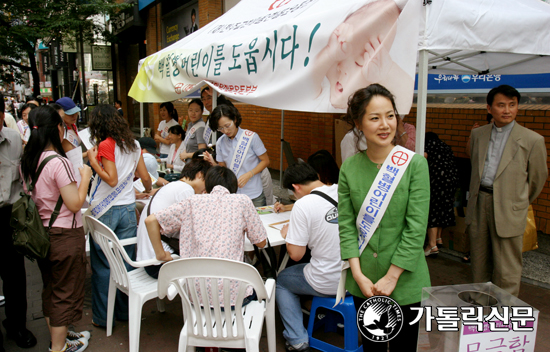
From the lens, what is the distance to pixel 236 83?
12.0 feet

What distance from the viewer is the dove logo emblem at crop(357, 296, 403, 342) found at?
1875 millimetres

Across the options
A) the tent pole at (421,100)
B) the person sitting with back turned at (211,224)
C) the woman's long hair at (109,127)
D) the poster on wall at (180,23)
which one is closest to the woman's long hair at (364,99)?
the tent pole at (421,100)

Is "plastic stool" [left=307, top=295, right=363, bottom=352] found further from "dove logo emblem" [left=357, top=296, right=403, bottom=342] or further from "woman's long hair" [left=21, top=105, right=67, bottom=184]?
"woman's long hair" [left=21, top=105, right=67, bottom=184]

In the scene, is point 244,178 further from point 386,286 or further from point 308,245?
point 386,286

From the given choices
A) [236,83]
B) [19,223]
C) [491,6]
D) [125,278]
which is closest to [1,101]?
[19,223]

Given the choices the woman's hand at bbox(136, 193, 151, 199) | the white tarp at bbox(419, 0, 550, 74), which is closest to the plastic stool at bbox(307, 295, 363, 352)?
the white tarp at bbox(419, 0, 550, 74)

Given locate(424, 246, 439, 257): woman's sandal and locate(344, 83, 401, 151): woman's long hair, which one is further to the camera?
locate(424, 246, 439, 257): woman's sandal

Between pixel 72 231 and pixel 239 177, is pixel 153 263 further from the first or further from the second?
pixel 239 177

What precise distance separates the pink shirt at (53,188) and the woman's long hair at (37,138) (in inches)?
2.0

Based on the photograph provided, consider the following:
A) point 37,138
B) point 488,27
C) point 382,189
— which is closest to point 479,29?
point 488,27

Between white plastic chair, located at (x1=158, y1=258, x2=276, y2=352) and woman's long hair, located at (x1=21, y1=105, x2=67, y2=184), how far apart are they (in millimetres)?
1205

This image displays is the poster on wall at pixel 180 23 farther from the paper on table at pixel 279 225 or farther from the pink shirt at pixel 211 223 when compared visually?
the pink shirt at pixel 211 223

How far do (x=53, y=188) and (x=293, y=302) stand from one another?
1.82 metres

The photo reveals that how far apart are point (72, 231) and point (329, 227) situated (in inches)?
69.5
